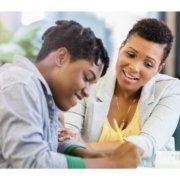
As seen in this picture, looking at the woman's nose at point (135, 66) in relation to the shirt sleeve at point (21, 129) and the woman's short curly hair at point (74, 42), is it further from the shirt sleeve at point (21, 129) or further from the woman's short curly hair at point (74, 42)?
the shirt sleeve at point (21, 129)

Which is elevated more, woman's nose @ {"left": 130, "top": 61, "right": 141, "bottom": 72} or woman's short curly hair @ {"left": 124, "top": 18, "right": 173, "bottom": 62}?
woman's short curly hair @ {"left": 124, "top": 18, "right": 173, "bottom": 62}

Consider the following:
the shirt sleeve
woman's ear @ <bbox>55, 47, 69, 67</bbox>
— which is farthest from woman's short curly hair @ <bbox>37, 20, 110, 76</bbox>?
the shirt sleeve

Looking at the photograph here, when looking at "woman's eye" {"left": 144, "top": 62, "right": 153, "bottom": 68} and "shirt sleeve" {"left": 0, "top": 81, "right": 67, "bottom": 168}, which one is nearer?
"shirt sleeve" {"left": 0, "top": 81, "right": 67, "bottom": 168}

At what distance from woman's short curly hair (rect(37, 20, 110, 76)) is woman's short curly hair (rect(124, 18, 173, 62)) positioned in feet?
0.34

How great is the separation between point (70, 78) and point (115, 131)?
0.69 ft

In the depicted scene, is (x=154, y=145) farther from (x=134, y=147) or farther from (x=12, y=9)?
(x=12, y=9)

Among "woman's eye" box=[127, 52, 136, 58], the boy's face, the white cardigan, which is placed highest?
"woman's eye" box=[127, 52, 136, 58]

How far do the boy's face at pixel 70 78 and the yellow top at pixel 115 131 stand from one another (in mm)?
147

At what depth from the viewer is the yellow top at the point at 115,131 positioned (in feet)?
3.40

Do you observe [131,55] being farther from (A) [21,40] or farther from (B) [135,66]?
(A) [21,40]

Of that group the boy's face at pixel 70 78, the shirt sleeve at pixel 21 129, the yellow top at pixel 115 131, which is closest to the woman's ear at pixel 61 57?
the boy's face at pixel 70 78

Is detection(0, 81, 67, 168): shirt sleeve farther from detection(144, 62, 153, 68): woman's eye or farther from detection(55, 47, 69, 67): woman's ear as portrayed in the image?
detection(144, 62, 153, 68): woman's eye

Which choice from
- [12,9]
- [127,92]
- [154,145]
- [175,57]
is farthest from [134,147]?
[12,9]

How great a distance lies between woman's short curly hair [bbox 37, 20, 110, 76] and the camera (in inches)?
38.7
